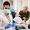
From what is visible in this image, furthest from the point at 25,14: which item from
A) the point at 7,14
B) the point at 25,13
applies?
the point at 7,14

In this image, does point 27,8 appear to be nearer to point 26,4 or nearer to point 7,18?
point 26,4

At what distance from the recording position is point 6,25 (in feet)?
2.09

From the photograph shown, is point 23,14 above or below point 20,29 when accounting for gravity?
above

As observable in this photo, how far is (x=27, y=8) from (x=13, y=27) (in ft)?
0.62

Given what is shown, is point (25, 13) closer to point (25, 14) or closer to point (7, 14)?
point (25, 14)

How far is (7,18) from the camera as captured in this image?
25.2 inches

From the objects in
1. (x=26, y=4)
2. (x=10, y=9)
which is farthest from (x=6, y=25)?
(x=26, y=4)

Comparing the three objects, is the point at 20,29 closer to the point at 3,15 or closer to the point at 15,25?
the point at 15,25

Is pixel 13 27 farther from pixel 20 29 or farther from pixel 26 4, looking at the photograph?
pixel 26 4

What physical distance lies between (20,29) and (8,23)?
109 mm

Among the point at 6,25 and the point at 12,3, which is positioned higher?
the point at 12,3

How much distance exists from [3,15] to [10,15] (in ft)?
0.19

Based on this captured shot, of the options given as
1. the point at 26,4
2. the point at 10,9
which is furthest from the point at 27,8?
the point at 10,9

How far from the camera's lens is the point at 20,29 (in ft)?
2.09
